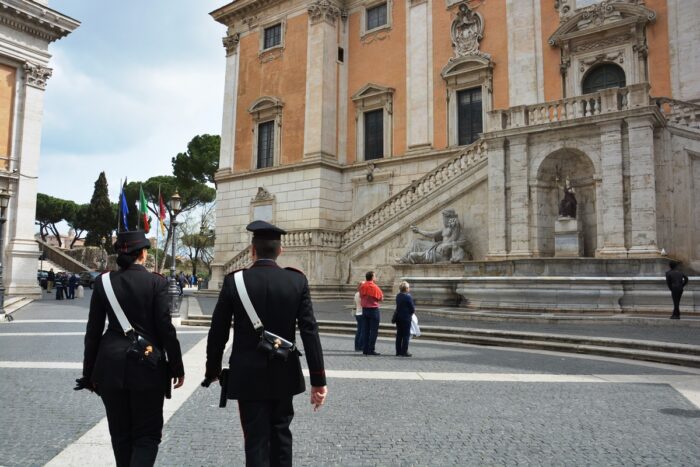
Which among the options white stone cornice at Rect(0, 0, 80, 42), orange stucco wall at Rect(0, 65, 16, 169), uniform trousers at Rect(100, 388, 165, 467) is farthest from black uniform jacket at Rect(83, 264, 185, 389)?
white stone cornice at Rect(0, 0, 80, 42)

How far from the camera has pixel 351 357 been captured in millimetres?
9695

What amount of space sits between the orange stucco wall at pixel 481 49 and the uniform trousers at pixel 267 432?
71.4 ft

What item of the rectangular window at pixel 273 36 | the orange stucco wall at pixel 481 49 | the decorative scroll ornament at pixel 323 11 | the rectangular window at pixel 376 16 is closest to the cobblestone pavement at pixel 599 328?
the orange stucco wall at pixel 481 49

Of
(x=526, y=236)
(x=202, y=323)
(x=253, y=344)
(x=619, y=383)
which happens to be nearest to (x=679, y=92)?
(x=526, y=236)

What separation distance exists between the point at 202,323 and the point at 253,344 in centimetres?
1268

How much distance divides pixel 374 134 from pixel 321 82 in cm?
384

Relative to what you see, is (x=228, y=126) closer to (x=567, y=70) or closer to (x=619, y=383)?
(x=567, y=70)

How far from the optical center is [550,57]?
21.8 metres

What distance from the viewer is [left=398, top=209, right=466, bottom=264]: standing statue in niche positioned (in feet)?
61.3

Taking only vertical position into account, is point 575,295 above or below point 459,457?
above

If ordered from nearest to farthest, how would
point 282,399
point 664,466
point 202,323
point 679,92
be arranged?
1. point 282,399
2. point 664,466
3. point 202,323
4. point 679,92

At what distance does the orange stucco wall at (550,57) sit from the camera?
21531mm

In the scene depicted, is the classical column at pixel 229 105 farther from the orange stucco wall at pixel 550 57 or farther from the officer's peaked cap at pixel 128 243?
the officer's peaked cap at pixel 128 243

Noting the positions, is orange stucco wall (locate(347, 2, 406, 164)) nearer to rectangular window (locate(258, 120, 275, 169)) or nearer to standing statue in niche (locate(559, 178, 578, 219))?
rectangular window (locate(258, 120, 275, 169))
